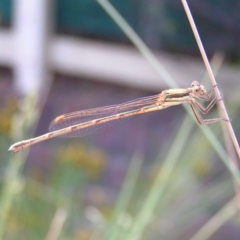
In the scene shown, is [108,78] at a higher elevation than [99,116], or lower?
higher

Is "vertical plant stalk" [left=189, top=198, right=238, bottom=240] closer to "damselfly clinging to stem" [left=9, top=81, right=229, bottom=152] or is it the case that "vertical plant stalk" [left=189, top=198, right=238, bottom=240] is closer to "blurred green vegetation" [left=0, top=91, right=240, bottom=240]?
"blurred green vegetation" [left=0, top=91, right=240, bottom=240]

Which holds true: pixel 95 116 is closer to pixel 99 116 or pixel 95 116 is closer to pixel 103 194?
pixel 99 116

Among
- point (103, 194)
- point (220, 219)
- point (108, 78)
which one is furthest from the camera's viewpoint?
point (108, 78)

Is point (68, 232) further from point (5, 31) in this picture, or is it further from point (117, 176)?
point (5, 31)

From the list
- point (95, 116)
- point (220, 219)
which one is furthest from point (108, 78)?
point (220, 219)

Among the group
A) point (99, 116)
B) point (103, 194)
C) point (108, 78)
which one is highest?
point (108, 78)

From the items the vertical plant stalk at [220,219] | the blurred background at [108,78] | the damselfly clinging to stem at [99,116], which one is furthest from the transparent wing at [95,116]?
the blurred background at [108,78]

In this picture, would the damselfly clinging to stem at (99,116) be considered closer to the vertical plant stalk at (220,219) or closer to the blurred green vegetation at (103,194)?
the blurred green vegetation at (103,194)

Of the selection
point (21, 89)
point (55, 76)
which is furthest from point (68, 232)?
point (55, 76)
